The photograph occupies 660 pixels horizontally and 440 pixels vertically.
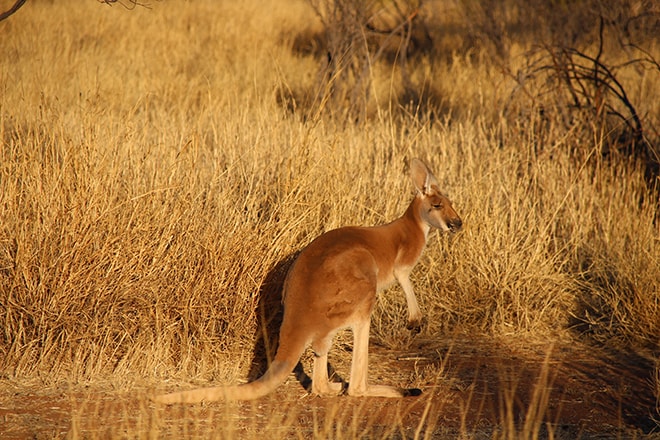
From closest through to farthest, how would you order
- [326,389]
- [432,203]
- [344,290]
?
[344,290] < [326,389] < [432,203]

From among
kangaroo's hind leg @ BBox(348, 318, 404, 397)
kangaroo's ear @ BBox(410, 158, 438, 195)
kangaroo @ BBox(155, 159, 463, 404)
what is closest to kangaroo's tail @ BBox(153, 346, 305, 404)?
kangaroo @ BBox(155, 159, 463, 404)

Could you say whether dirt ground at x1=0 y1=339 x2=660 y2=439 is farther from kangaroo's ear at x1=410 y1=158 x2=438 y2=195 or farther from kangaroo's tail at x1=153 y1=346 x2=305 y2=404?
kangaroo's ear at x1=410 y1=158 x2=438 y2=195

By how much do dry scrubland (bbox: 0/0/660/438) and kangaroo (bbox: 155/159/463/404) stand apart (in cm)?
20

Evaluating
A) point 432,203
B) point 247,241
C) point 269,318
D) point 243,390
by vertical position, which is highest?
point 432,203

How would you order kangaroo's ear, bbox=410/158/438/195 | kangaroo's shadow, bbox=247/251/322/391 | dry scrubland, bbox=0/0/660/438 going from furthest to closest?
1. kangaroo's shadow, bbox=247/251/322/391
2. kangaroo's ear, bbox=410/158/438/195
3. dry scrubland, bbox=0/0/660/438

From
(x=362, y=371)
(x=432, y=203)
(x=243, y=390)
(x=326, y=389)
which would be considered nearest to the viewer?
(x=243, y=390)

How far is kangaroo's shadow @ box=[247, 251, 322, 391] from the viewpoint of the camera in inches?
205

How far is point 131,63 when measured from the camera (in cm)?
1155

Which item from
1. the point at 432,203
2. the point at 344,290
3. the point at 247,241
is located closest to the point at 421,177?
the point at 432,203

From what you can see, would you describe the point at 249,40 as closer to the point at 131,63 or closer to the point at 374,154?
the point at 131,63

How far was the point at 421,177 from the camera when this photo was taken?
5.00m

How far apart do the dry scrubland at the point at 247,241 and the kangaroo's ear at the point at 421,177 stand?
0.83 m

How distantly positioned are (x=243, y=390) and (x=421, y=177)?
1.59 m

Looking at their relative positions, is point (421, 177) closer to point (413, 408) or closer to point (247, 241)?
point (247, 241)
